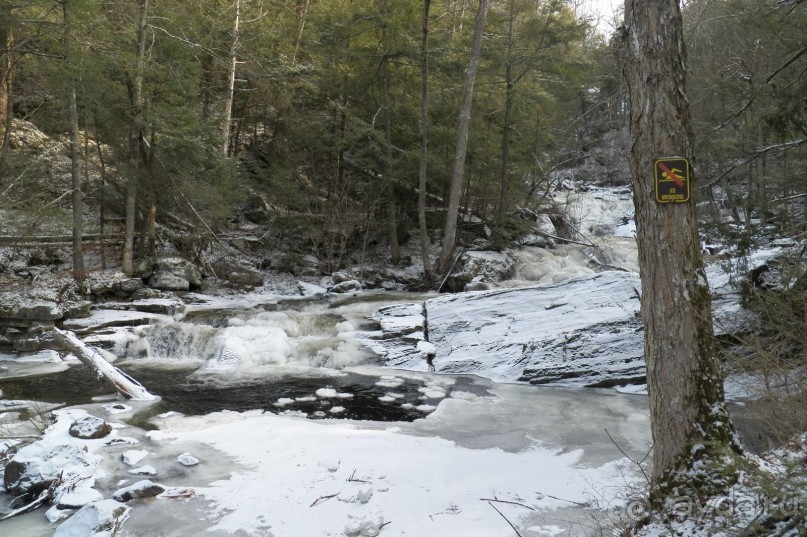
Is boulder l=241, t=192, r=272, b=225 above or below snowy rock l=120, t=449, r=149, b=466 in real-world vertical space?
above

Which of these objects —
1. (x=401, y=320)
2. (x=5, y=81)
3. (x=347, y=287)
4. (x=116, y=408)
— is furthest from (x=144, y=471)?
(x=5, y=81)

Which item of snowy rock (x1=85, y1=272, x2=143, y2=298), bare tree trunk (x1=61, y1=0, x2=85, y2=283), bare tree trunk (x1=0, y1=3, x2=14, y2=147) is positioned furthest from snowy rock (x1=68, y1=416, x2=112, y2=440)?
bare tree trunk (x1=0, y1=3, x2=14, y2=147)

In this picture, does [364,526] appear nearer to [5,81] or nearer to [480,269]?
[480,269]

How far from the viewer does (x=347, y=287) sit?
15555 mm

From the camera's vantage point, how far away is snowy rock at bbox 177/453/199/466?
522cm

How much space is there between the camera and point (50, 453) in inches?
200

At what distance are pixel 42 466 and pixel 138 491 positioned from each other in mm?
978

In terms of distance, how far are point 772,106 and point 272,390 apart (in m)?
7.12

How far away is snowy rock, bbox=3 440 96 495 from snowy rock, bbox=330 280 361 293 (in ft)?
33.7

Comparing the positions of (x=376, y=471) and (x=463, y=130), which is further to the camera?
(x=463, y=130)

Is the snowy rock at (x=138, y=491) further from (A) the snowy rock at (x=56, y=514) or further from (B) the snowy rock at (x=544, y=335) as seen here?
(B) the snowy rock at (x=544, y=335)

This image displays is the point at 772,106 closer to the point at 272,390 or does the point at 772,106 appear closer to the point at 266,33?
the point at 272,390

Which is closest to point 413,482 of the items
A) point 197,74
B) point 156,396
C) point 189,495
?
point 189,495

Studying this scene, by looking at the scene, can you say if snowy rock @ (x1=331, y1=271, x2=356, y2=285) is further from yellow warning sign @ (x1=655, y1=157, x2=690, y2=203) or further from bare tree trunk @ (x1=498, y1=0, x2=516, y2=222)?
yellow warning sign @ (x1=655, y1=157, x2=690, y2=203)
